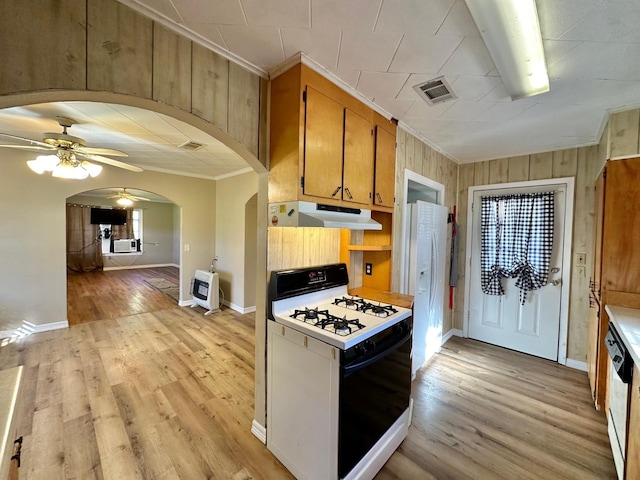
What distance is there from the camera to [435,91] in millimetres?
1904

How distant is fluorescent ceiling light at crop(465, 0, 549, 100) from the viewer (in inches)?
43.9

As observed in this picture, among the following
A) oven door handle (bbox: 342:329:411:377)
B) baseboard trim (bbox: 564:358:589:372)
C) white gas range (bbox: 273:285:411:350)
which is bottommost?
baseboard trim (bbox: 564:358:589:372)

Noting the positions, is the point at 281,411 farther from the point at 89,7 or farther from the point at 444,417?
the point at 89,7

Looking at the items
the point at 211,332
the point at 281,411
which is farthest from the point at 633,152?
the point at 211,332

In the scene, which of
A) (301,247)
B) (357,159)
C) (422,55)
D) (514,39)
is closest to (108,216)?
(301,247)

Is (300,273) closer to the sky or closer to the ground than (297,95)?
closer to the ground

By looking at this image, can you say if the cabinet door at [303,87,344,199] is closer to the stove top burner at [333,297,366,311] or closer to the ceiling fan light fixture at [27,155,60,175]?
the stove top burner at [333,297,366,311]

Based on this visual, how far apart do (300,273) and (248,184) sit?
3.07 meters

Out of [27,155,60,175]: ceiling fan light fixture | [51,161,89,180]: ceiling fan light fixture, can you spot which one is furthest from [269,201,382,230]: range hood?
[27,155,60,175]: ceiling fan light fixture

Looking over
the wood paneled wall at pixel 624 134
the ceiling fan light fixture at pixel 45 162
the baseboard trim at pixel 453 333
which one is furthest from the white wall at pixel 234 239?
the wood paneled wall at pixel 624 134

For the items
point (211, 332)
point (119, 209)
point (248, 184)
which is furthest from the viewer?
point (119, 209)

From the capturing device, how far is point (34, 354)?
9.94 feet

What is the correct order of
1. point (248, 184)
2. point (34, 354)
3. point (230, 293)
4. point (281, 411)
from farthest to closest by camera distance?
point (230, 293) → point (248, 184) → point (34, 354) → point (281, 411)

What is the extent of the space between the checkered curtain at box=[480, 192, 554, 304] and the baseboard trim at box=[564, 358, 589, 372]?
0.77 meters
